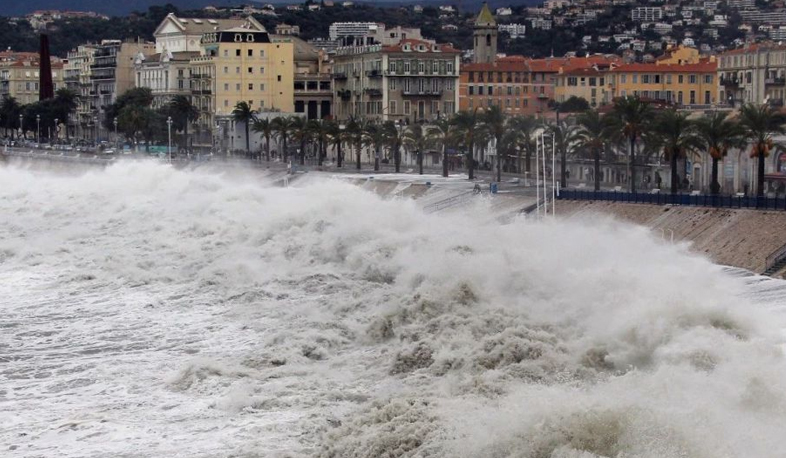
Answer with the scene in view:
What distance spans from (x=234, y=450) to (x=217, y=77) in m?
81.8

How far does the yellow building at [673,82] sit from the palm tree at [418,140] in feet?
56.0

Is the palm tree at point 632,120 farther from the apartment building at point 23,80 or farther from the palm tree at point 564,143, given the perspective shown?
the apartment building at point 23,80

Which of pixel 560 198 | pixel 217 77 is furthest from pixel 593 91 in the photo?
pixel 560 198

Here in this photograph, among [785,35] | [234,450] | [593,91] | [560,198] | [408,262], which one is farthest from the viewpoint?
[785,35]

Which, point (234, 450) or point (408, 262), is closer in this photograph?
point (234, 450)

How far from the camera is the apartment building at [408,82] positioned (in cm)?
9831

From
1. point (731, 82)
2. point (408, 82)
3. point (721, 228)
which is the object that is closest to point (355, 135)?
point (408, 82)

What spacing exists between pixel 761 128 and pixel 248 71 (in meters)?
59.6

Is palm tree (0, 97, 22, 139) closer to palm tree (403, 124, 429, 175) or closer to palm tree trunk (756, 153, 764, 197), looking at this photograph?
palm tree (403, 124, 429, 175)

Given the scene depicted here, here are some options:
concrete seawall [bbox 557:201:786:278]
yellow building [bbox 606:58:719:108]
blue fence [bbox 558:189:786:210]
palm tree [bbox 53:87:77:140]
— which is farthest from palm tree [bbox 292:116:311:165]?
palm tree [bbox 53:87:77:140]

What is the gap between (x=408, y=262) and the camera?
4066 cm

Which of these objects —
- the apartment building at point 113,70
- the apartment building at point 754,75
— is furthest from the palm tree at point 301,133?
the apartment building at point 113,70

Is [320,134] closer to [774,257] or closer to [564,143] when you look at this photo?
[564,143]

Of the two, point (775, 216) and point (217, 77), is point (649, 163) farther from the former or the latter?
point (217, 77)
